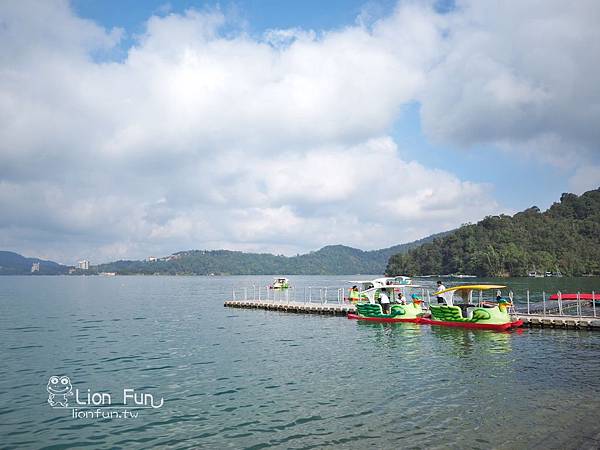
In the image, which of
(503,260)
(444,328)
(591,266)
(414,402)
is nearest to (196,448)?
(414,402)

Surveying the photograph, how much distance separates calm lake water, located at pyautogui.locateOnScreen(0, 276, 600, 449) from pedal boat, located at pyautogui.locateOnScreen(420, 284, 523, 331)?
4.47 feet

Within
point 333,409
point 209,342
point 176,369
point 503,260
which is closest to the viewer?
point 333,409

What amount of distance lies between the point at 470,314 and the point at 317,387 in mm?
22488

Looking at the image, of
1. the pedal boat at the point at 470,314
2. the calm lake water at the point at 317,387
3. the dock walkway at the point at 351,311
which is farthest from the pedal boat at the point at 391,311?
the calm lake water at the point at 317,387

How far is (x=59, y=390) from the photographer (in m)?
20.3

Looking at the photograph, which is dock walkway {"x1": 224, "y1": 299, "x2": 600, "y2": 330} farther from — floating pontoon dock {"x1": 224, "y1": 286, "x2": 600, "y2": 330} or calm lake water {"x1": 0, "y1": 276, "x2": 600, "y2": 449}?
calm lake water {"x1": 0, "y1": 276, "x2": 600, "y2": 449}

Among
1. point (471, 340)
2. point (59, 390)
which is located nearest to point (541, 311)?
point (471, 340)

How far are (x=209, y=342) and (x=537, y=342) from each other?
75.3 ft

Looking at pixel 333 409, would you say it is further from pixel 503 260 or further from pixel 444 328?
pixel 503 260

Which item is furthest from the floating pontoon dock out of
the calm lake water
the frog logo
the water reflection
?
the frog logo

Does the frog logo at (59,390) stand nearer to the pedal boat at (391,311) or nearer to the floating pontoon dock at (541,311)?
the pedal boat at (391,311)

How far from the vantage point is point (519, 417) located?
15227 millimetres

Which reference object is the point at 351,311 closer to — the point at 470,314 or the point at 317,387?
the point at 470,314

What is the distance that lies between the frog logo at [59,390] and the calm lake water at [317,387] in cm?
33
